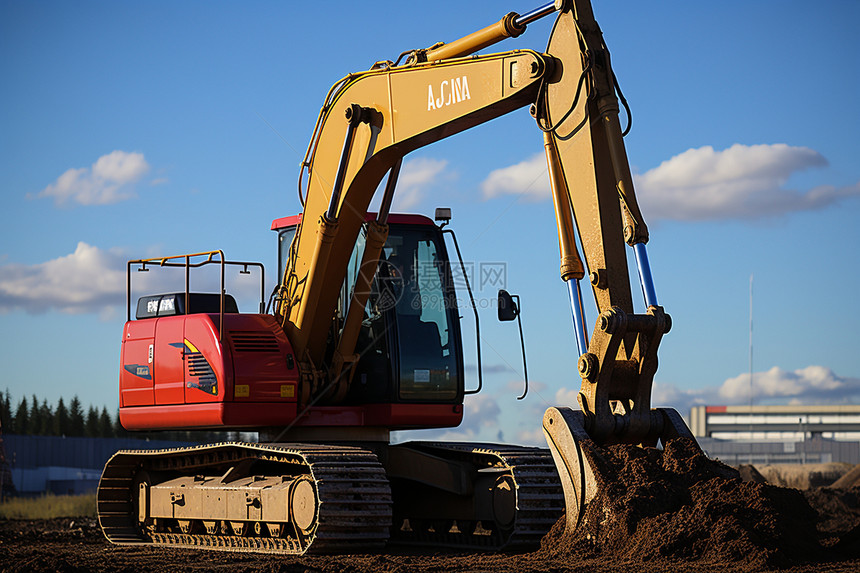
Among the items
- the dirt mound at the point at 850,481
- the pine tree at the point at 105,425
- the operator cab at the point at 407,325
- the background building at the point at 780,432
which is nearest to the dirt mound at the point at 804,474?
the dirt mound at the point at 850,481

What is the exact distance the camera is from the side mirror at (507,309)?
10812 mm

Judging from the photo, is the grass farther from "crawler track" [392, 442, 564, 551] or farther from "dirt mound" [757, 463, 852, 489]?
"dirt mound" [757, 463, 852, 489]

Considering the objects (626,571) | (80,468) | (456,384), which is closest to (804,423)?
(80,468)

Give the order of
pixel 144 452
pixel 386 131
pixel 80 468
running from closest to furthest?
pixel 386 131 < pixel 144 452 < pixel 80 468

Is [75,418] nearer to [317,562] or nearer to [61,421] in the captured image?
[61,421]

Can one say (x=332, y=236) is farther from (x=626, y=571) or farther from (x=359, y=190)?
(x=626, y=571)

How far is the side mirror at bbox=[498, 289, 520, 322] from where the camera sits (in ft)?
35.5

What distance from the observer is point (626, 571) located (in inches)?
284

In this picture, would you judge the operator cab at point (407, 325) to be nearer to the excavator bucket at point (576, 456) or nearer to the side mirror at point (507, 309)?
the side mirror at point (507, 309)

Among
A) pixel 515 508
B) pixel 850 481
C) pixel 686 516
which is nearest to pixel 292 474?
pixel 515 508

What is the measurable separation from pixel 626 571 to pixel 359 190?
5.19 metres

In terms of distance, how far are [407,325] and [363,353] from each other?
570 millimetres

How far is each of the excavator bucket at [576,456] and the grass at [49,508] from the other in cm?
1419

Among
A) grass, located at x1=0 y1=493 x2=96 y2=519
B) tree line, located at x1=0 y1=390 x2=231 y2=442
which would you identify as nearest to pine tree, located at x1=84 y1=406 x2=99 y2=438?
tree line, located at x1=0 y1=390 x2=231 y2=442
